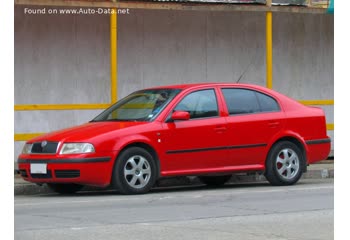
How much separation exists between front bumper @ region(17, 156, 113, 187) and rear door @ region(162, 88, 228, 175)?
978 mm

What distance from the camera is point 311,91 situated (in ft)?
55.5

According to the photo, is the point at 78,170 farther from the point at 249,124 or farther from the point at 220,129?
the point at 249,124

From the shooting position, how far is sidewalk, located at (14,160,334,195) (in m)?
11.6

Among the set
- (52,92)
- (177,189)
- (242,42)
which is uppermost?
(242,42)

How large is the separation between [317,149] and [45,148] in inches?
177

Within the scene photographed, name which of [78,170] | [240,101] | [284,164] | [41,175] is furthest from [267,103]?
[41,175]

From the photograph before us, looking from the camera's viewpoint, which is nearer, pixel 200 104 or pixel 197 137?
Answer: pixel 197 137

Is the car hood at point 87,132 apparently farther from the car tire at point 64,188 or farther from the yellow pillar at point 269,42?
the yellow pillar at point 269,42

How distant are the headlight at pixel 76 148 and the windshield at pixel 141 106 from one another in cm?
99

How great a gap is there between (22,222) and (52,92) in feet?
23.4

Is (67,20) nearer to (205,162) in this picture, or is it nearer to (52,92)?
(52,92)

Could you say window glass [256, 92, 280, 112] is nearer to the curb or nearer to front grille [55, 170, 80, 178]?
the curb

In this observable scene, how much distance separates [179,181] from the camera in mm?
12703
